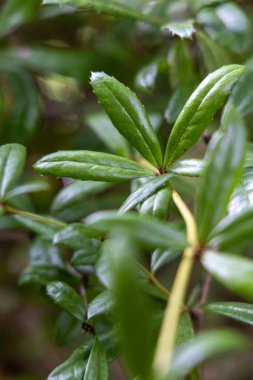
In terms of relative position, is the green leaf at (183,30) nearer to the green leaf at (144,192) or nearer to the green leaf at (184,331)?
the green leaf at (144,192)

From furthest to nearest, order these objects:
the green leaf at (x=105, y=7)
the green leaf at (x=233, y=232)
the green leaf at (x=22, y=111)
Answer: the green leaf at (x=22, y=111) → the green leaf at (x=105, y=7) → the green leaf at (x=233, y=232)

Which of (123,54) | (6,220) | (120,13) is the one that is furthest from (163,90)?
(6,220)

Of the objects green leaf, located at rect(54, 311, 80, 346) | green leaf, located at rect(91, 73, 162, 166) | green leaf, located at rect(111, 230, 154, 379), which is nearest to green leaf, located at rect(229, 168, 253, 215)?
green leaf, located at rect(91, 73, 162, 166)

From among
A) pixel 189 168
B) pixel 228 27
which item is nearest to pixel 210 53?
pixel 228 27

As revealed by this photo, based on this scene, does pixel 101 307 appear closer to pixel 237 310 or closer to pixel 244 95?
pixel 237 310

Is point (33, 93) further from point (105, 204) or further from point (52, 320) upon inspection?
point (52, 320)

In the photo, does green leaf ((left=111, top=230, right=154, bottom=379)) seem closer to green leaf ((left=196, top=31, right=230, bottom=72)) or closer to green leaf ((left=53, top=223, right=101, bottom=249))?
green leaf ((left=53, top=223, right=101, bottom=249))

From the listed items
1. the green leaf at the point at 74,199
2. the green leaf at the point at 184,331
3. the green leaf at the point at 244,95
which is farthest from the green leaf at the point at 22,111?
the green leaf at the point at 184,331
